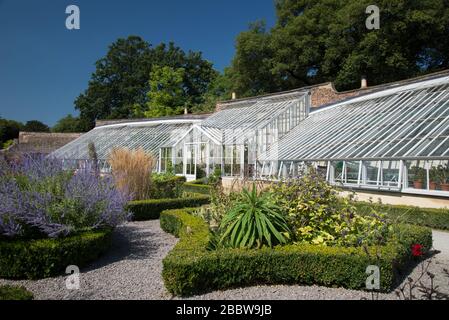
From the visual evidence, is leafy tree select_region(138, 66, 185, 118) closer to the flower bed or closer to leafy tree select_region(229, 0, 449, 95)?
leafy tree select_region(229, 0, 449, 95)

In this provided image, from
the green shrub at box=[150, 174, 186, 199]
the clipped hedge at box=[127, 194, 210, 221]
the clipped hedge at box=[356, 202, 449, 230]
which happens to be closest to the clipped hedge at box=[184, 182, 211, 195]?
the green shrub at box=[150, 174, 186, 199]

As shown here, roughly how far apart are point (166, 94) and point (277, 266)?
3640 cm

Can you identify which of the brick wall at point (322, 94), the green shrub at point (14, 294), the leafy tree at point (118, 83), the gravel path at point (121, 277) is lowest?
the gravel path at point (121, 277)

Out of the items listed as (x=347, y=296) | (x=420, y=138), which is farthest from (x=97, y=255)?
(x=420, y=138)

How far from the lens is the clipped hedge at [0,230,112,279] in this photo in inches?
201

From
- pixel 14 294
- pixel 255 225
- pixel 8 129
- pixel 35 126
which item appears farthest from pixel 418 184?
pixel 35 126

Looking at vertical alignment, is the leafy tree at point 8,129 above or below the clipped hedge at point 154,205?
above

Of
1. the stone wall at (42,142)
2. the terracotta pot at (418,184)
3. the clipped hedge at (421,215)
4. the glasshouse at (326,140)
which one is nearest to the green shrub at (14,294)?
the glasshouse at (326,140)

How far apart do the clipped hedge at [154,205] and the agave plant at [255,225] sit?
4.76m

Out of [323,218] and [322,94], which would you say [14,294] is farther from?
[322,94]

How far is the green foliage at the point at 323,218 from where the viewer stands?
211 inches

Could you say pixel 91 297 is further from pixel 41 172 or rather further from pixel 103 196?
pixel 41 172

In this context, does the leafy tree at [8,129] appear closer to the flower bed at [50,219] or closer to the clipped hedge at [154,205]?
the clipped hedge at [154,205]

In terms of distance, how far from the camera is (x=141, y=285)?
489 cm
